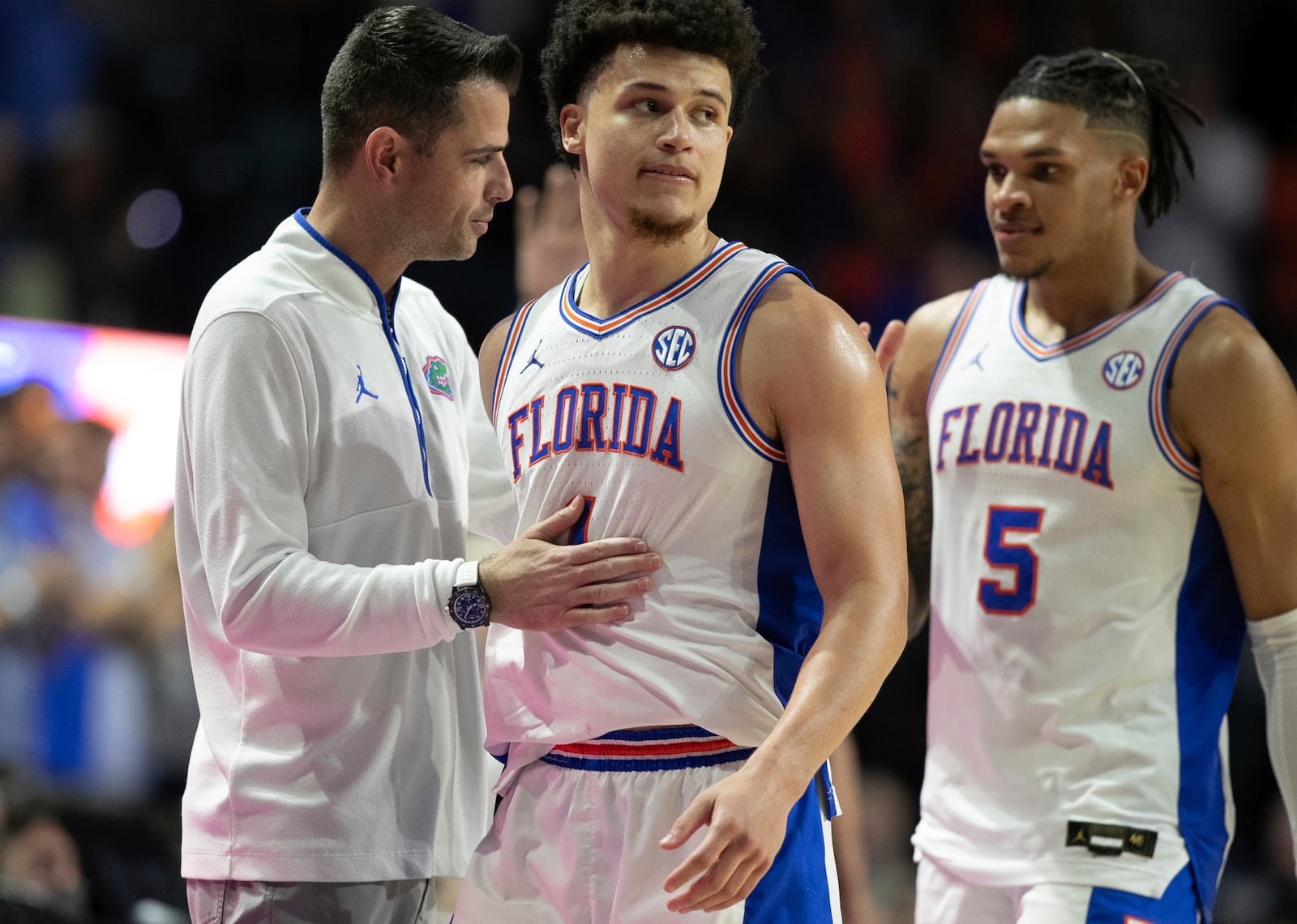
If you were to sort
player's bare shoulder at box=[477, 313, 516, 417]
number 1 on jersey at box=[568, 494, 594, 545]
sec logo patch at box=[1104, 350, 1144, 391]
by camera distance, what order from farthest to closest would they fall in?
sec logo patch at box=[1104, 350, 1144, 391]
player's bare shoulder at box=[477, 313, 516, 417]
number 1 on jersey at box=[568, 494, 594, 545]

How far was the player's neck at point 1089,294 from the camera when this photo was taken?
11.8 feet

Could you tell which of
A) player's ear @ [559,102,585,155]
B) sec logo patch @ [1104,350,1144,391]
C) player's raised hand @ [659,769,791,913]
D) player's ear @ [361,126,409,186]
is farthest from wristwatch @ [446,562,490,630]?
sec logo patch @ [1104,350,1144,391]

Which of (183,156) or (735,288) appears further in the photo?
(183,156)

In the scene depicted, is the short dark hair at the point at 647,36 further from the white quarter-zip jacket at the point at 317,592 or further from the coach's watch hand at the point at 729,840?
the coach's watch hand at the point at 729,840

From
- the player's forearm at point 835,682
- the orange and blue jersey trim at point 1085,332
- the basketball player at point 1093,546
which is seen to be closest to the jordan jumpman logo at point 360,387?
the player's forearm at point 835,682

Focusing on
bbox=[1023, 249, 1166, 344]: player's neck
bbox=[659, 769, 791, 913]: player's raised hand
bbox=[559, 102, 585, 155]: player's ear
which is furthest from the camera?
bbox=[1023, 249, 1166, 344]: player's neck

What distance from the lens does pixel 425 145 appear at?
3.10 meters

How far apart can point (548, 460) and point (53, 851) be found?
342cm

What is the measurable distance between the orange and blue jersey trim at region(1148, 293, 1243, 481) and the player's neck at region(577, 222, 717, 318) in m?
1.23

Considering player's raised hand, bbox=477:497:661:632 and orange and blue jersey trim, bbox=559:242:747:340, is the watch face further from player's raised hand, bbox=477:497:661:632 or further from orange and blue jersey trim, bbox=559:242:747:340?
orange and blue jersey trim, bbox=559:242:747:340

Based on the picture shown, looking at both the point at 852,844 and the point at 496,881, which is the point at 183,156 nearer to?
the point at 852,844

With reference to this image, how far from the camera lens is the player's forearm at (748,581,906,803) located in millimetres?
2213

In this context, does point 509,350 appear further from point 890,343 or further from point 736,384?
point 890,343

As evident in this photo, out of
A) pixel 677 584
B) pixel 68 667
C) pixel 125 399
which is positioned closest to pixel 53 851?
pixel 68 667
